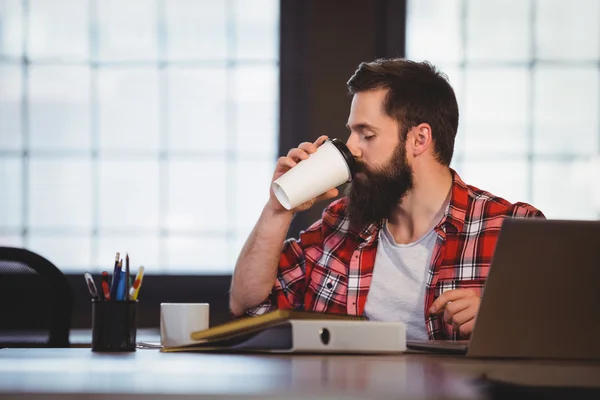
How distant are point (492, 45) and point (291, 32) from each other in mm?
806

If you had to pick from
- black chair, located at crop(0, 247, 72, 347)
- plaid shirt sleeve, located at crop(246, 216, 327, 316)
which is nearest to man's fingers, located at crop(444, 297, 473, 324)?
plaid shirt sleeve, located at crop(246, 216, 327, 316)

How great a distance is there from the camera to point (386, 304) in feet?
6.52

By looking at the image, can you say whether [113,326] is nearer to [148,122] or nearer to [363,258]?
[363,258]

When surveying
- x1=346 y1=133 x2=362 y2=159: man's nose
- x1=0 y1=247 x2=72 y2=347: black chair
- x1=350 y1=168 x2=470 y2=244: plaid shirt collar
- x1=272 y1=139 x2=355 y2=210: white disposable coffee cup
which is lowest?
x1=0 y1=247 x2=72 y2=347: black chair

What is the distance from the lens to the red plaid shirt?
1.90 m

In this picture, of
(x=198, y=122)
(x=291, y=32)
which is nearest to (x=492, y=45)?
(x=291, y=32)

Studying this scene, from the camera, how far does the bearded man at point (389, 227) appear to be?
193 centimetres

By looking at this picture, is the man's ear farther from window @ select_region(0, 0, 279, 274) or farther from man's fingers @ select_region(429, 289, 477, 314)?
window @ select_region(0, 0, 279, 274)

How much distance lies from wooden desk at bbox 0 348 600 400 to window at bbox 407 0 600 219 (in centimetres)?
228

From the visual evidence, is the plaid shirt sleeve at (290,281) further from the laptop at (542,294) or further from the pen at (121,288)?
the laptop at (542,294)

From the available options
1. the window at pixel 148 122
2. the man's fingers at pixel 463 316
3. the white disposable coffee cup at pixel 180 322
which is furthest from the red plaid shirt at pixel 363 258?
the window at pixel 148 122

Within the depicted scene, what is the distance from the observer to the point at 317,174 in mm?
1728

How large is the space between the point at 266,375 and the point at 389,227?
4.64 ft

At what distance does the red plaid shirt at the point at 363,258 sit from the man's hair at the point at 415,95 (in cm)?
19
